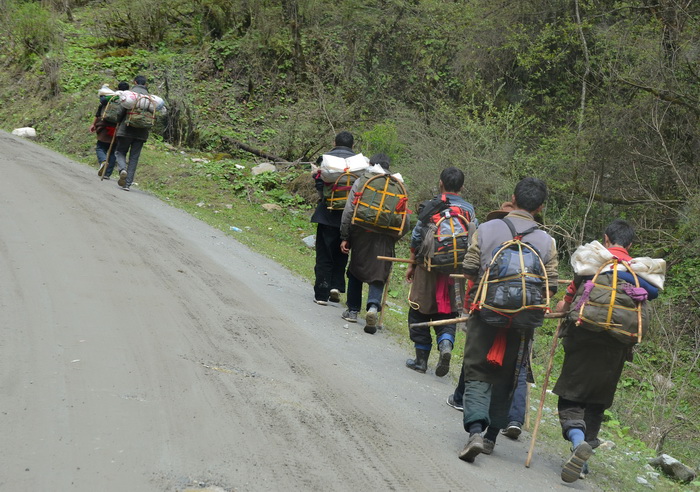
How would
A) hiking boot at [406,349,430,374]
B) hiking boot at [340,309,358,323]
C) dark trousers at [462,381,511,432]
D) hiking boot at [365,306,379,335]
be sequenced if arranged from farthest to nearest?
hiking boot at [340,309,358,323] < hiking boot at [365,306,379,335] < hiking boot at [406,349,430,374] < dark trousers at [462,381,511,432]

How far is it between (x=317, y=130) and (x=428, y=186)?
467cm

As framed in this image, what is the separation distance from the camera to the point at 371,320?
27.9 ft

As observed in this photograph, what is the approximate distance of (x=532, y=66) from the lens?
2012 centimetres

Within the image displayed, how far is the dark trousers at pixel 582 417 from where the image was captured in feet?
18.1

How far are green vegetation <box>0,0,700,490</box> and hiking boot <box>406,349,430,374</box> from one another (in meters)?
1.50

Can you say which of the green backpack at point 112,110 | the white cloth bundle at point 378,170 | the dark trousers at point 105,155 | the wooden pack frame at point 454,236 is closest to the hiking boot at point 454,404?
the wooden pack frame at point 454,236

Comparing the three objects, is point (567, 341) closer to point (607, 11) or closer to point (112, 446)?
point (112, 446)

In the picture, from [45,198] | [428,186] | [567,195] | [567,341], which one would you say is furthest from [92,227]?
[567,195]

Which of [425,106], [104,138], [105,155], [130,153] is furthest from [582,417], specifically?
[425,106]

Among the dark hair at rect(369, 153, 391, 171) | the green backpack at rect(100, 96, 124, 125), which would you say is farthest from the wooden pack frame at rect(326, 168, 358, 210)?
the green backpack at rect(100, 96, 124, 125)

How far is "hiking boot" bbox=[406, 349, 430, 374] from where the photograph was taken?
24.9 feet

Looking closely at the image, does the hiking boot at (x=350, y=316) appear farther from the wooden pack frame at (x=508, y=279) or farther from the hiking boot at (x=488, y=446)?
the wooden pack frame at (x=508, y=279)

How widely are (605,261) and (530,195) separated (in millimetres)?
759

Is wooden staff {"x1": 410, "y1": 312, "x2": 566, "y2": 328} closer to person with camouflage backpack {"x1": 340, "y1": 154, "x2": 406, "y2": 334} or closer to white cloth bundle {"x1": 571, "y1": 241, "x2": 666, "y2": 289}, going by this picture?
white cloth bundle {"x1": 571, "y1": 241, "x2": 666, "y2": 289}
